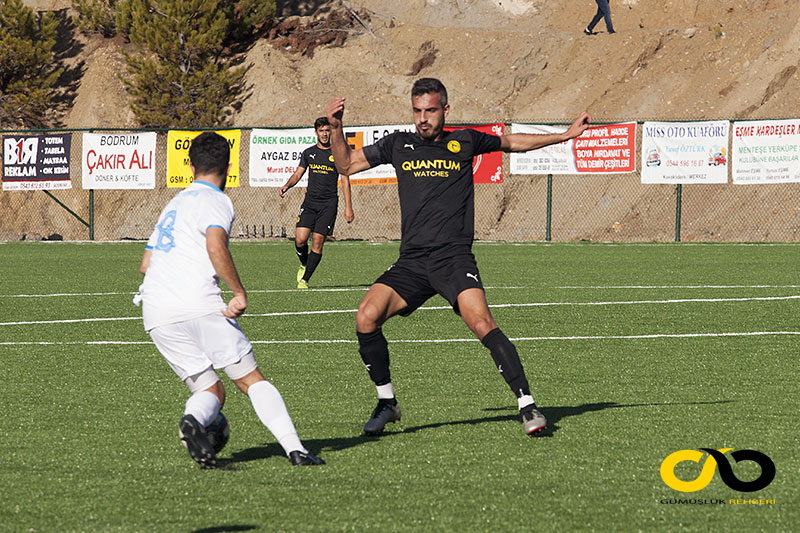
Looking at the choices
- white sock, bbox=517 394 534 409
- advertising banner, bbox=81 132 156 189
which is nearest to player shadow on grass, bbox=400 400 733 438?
white sock, bbox=517 394 534 409

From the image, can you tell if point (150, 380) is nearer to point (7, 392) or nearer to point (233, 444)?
point (7, 392)

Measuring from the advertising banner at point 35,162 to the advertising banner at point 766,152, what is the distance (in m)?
16.8

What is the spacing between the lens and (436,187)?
263 inches

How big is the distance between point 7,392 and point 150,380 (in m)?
1.02

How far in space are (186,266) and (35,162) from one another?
976 inches

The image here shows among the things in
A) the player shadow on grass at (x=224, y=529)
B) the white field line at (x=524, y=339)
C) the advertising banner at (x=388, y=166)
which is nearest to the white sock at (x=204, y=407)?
the player shadow on grass at (x=224, y=529)

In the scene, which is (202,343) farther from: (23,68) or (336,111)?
(23,68)

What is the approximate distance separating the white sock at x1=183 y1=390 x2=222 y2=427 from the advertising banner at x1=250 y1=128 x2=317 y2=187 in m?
21.2

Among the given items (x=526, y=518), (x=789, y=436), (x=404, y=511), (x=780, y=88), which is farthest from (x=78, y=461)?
(x=780, y=88)

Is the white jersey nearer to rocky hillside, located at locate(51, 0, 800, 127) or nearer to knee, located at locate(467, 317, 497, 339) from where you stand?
knee, located at locate(467, 317, 497, 339)

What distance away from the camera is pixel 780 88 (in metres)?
33.2

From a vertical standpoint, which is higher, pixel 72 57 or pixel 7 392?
pixel 72 57

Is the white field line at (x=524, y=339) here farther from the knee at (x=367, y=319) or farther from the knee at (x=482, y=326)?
the knee at (x=482, y=326)

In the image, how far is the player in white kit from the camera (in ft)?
17.1
